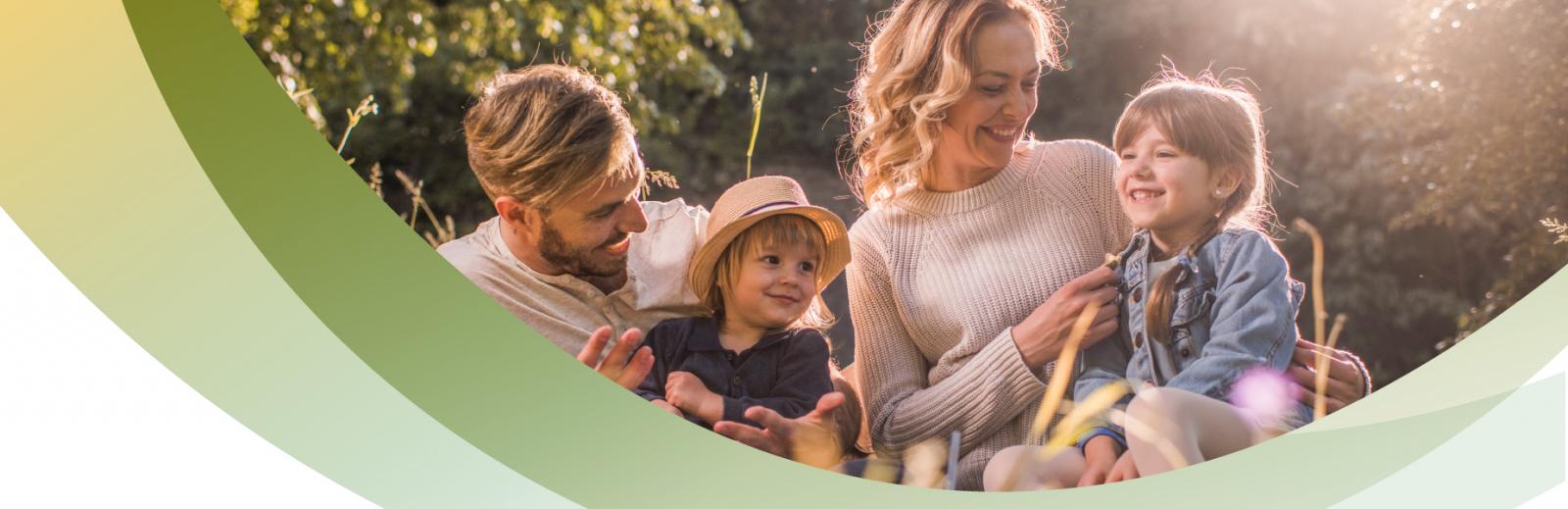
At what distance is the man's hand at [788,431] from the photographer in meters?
2.19

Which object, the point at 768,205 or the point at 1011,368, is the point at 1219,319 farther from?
the point at 768,205

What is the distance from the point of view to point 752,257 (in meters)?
2.28

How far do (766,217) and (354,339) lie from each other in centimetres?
67

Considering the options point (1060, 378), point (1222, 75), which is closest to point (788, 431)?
point (1060, 378)

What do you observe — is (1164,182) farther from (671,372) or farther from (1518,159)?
(1518,159)

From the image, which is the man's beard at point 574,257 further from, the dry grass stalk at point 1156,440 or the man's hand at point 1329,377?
the man's hand at point 1329,377

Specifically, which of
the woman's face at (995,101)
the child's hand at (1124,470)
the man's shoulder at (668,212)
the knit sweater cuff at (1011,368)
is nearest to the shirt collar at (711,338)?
the man's shoulder at (668,212)

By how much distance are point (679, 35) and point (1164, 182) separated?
17.8 ft

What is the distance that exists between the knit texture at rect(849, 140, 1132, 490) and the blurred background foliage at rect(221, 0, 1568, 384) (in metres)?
0.74

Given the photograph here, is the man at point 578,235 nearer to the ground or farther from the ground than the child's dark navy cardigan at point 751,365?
farther from the ground

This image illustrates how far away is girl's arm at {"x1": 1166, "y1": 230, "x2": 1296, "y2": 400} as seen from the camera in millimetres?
2084

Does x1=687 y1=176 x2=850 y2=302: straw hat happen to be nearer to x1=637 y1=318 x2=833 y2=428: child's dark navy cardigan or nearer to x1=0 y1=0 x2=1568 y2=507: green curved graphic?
x1=637 y1=318 x2=833 y2=428: child's dark navy cardigan

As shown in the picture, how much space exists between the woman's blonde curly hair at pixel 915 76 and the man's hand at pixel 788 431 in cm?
45

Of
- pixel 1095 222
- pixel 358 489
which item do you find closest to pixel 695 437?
pixel 358 489
